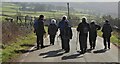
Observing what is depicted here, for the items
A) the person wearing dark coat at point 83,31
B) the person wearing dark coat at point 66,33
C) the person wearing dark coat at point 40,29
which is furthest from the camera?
the person wearing dark coat at point 40,29

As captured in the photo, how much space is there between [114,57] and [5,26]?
12.7 metres

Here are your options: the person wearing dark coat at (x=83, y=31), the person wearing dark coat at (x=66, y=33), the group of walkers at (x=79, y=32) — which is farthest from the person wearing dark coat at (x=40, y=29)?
the person wearing dark coat at (x=83, y=31)

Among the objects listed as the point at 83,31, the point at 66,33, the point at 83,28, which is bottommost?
the point at 66,33

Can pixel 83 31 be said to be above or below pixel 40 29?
above

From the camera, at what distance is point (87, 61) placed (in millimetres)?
18234

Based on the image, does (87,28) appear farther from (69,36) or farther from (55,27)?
(55,27)

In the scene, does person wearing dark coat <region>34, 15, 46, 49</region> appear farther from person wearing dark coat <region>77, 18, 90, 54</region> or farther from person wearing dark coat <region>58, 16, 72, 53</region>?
person wearing dark coat <region>77, 18, 90, 54</region>

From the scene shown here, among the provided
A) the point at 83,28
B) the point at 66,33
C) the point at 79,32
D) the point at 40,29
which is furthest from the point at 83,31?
the point at 40,29

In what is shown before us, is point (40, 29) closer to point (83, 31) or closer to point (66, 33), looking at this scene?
point (66, 33)

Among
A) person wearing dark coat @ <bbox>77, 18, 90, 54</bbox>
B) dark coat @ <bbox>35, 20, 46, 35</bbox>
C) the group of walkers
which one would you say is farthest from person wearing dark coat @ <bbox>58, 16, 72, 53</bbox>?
dark coat @ <bbox>35, 20, 46, 35</bbox>

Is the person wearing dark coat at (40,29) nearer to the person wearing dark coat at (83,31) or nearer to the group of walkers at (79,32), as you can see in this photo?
the group of walkers at (79,32)

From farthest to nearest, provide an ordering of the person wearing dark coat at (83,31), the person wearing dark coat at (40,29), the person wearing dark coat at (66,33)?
the person wearing dark coat at (40,29) < the person wearing dark coat at (66,33) < the person wearing dark coat at (83,31)

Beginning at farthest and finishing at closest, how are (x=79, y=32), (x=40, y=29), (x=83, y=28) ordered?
(x=40, y=29) → (x=79, y=32) → (x=83, y=28)

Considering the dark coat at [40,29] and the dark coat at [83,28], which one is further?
the dark coat at [40,29]
